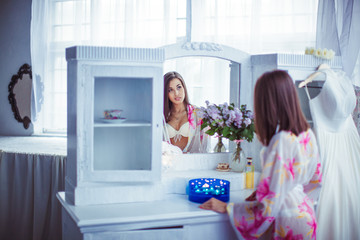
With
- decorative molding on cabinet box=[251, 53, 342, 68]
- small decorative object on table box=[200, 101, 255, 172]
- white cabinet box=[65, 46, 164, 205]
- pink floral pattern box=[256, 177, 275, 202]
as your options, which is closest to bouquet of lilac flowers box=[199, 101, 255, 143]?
small decorative object on table box=[200, 101, 255, 172]

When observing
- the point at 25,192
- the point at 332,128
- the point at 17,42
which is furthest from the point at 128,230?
the point at 17,42

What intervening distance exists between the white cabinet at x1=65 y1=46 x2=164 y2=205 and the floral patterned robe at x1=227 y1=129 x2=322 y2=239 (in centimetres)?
50

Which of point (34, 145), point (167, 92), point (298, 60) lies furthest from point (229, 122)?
point (34, 145)

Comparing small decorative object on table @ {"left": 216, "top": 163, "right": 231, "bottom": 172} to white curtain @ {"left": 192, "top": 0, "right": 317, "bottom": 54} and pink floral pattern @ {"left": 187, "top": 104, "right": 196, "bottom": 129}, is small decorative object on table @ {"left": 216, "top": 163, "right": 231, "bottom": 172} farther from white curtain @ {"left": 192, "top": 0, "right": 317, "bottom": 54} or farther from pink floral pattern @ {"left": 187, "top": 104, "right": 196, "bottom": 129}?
white curtain @ {"left": 192, "top": 0, "right": 317, "bottom": 54}

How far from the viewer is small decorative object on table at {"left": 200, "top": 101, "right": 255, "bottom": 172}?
227cm

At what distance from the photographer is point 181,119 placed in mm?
2373

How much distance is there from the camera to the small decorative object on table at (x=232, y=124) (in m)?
2.27

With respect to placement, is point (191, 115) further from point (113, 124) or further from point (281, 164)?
point (281, 164)

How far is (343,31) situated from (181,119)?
3.60 ft

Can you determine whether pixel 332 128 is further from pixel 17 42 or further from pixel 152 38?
pixel 17 42

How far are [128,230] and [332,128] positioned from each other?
118 cm

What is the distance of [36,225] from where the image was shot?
3.45 meters

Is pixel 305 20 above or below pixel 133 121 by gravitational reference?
above

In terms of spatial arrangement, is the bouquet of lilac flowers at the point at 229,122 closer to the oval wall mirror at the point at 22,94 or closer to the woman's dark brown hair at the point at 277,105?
the woman's dark brown hair at the point at 277,105
